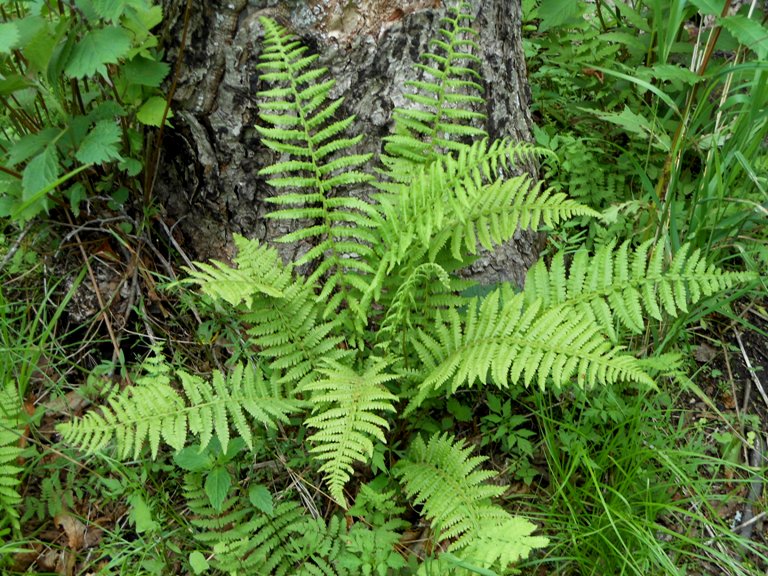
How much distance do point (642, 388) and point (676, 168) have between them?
0.84 metres

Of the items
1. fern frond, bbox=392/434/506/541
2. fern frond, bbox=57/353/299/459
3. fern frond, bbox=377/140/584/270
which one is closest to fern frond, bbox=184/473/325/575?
fern frond, bbox=57/353/299/459

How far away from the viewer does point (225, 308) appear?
2.63m

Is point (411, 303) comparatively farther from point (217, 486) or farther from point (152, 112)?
point (152, 112)

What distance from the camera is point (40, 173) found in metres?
2.18

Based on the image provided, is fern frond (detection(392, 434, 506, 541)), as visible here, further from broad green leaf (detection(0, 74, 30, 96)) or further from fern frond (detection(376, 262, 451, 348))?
broad green leaf (detection(0, 74, 30, 96))

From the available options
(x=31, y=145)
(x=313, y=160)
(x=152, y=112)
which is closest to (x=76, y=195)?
(x=31, y=145)

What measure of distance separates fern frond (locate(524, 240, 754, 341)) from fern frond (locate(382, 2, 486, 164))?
57 centimetres

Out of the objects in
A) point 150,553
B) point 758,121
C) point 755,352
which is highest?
point 758,121

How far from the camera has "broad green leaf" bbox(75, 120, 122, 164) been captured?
2.21 meters

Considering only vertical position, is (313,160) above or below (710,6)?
below

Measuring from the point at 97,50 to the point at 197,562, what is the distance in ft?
5.35

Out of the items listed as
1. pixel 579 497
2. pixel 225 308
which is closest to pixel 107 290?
pixel 225 308

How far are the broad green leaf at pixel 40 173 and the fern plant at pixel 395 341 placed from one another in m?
0.66

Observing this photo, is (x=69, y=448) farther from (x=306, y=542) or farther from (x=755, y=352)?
(x=755, y=352)
